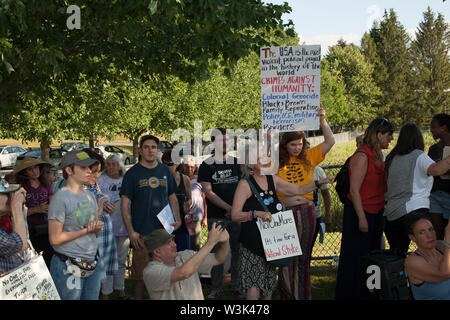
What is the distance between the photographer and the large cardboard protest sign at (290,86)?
5.84 m

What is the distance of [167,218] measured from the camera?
574 centimetres

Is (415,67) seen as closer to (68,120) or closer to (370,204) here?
(68,120)

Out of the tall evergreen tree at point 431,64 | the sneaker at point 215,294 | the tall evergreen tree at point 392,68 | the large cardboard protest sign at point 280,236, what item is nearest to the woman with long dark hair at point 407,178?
the large cardboard protest sign at point 280,236

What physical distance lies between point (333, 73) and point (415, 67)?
22.5m

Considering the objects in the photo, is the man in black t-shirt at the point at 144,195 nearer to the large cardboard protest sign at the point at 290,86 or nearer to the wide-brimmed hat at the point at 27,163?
the wide-brimmed hat at the point at 27,163

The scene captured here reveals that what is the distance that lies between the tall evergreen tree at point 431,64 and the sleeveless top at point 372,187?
3240 inches


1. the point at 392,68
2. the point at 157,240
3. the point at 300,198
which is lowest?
the point at 157,240

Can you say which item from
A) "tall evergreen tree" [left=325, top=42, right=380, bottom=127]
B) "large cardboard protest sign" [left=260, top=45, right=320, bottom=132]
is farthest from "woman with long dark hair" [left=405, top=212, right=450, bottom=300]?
"tall evergreen tree" [left=325, top=42, right=380, bottom=127]

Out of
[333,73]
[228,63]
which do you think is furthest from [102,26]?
[333,73]

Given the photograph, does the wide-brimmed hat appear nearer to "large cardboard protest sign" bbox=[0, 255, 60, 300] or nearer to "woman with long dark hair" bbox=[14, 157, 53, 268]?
"woman with long dark hair" bbox=[14, 157, 53, 268]

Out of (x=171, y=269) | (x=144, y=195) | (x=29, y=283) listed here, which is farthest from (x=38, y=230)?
(x=171, y=269)

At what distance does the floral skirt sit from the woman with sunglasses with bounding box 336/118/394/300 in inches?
41.6

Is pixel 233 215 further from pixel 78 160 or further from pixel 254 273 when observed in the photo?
pixel 78 160

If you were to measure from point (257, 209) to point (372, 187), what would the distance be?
133 centimetres
